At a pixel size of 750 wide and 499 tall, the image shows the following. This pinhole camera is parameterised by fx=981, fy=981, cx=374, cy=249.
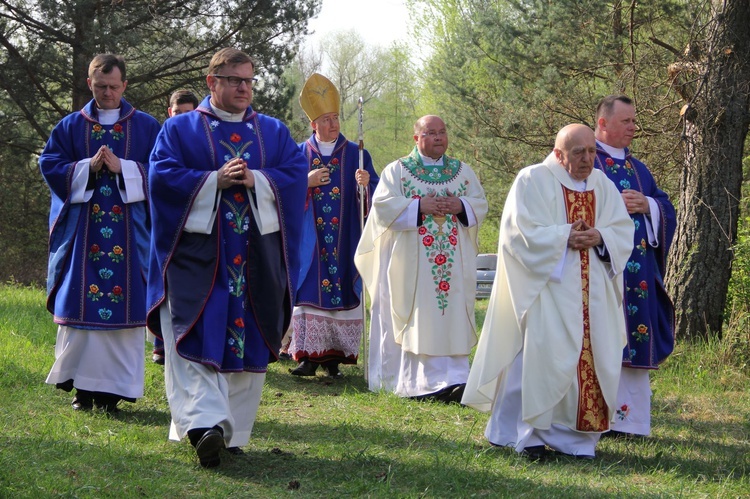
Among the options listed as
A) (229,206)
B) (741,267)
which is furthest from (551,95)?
(229,206)

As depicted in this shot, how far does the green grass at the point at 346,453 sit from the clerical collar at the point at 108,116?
→ 2106mm

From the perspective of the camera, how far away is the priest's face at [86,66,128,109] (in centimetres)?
716

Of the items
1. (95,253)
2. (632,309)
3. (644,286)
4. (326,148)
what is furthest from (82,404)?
(644,286)

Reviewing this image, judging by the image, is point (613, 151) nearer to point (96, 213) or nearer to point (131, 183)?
point (131, 183)

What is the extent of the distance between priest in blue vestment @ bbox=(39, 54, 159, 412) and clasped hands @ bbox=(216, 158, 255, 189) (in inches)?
68.8

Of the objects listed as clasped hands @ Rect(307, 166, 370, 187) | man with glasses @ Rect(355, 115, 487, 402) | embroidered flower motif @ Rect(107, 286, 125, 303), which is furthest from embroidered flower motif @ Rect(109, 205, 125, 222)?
clasped hands @ Rect(307, 166, 370, 187)

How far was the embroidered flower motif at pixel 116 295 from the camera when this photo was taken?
7.03 m

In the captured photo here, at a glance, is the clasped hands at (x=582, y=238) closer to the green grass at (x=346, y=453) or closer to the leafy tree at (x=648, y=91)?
the green grass at (x=346, y=453)

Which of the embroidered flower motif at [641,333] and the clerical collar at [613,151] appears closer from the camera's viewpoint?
the embroidered flower motif at [641,333]

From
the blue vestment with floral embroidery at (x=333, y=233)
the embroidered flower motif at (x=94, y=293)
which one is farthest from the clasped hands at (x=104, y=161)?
the blue vestment with floral embroidery at (x=333, y=233)

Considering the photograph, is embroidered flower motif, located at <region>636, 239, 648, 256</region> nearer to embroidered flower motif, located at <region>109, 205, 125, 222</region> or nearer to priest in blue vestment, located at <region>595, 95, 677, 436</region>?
priest in blue vestment, located at <region>595, 95, 677, 436</region>

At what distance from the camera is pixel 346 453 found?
5.77 meters

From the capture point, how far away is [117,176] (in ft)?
23.4

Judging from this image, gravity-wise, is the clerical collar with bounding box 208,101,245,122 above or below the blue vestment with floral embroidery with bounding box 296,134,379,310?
above
